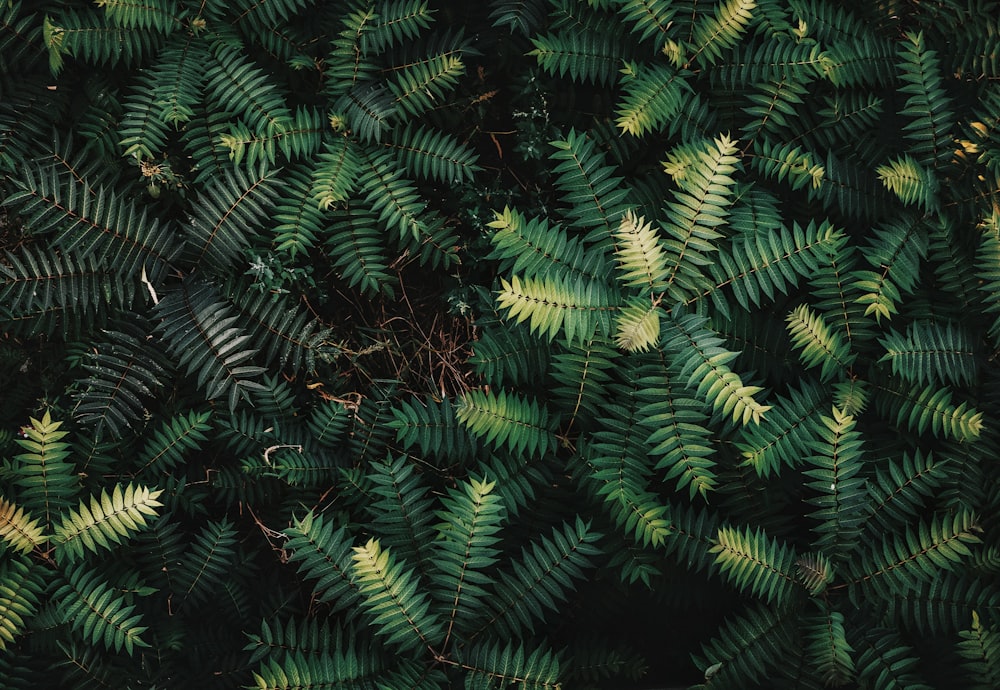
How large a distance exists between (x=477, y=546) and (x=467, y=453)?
1.22 ft

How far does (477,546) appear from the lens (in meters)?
2.36

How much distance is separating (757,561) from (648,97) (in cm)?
166

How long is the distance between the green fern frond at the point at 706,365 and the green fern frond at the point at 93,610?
1.99 m

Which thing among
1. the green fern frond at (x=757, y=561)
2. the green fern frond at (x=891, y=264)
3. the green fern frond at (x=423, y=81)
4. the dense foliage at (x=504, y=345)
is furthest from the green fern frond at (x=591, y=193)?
the green fern frond at (x=757, y=561)

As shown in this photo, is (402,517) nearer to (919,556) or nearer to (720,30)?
(919,556)

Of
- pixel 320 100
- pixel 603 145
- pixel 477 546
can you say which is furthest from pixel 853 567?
pixel 320 100

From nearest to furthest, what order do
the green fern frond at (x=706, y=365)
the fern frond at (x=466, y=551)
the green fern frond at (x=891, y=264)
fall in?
the green fern frond at (x=706, y=365), the fern frond at (x=466, y=551), the green fern frond at (x=891, y=264)

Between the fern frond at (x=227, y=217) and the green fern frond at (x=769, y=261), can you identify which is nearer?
the green fern frond at (x=769, y=261)

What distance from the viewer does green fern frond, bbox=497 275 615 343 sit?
7.29ft

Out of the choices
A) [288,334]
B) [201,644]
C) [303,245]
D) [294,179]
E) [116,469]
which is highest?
[294,179]

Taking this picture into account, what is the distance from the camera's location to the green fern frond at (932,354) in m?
2.45

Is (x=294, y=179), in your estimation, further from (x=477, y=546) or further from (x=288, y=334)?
(x=477, y=546)

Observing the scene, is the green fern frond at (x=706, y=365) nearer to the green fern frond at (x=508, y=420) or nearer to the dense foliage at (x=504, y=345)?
the dense foliage at (x=504, y=345)

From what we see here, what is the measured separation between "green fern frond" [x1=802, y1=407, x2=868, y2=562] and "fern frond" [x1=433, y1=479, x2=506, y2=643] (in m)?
1.06
